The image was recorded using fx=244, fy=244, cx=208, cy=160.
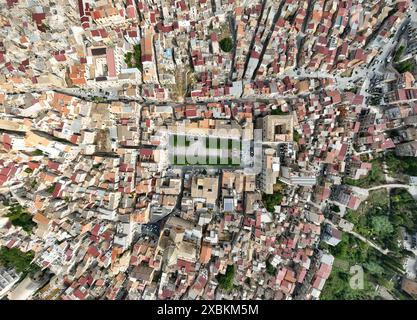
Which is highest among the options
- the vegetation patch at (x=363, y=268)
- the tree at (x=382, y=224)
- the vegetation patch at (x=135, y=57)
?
the vegetation patch at (x=135, y=57)

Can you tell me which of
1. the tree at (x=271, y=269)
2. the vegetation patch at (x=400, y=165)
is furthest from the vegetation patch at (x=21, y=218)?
the vegetation patch at (x=400, y=165)

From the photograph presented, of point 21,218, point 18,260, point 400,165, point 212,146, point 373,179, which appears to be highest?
point 212,146

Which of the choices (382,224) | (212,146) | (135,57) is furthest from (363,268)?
(135,57)

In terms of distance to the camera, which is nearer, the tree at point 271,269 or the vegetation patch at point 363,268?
the tree at point 271,269

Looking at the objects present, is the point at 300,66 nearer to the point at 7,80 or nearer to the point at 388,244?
the point at 388,244

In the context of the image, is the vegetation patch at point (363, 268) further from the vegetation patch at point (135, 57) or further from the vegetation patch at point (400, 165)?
the vegetation patch at point (135, 57)

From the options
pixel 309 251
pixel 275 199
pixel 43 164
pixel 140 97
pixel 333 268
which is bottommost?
pixel 333 268

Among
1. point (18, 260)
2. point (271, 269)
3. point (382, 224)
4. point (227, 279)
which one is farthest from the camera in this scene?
point (382, 224)

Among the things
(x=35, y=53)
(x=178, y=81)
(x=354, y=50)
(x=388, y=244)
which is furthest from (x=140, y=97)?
(x=388, y=244)

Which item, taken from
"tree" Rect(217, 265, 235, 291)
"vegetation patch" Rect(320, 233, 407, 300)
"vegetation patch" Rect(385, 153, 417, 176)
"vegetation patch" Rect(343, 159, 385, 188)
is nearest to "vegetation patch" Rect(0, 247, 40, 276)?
"tree" Rect(217, 265, 235, 291)

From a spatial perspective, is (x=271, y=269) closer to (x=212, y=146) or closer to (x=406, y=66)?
(x=212, y=146)

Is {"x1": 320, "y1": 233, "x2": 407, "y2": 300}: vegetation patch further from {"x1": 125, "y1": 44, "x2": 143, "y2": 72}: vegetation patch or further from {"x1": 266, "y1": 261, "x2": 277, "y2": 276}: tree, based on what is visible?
{"x1": 125, "y1": 44, "x2": 143, "y2": 72}: vegetation patch
